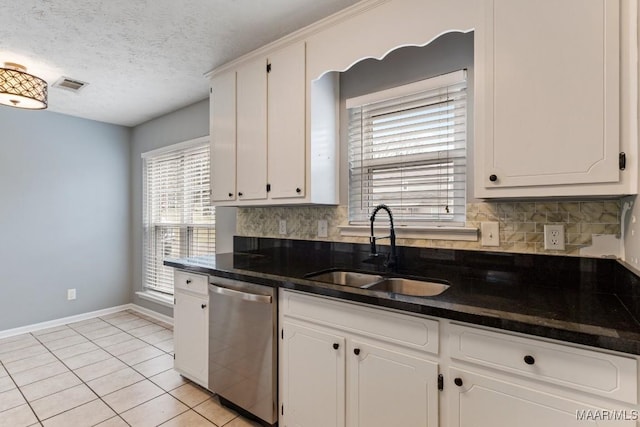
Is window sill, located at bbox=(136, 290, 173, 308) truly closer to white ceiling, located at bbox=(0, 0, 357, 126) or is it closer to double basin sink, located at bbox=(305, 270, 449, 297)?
white ceiling, located at bbox=(0, 0, 357, 126)

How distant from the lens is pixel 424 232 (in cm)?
189

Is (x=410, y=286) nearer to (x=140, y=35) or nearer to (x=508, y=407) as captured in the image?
(x=508, y=407)

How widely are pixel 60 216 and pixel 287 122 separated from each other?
329cm

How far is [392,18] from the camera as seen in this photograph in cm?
167

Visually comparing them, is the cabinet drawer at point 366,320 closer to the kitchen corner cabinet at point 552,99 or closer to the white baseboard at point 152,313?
the kitchen corner cabinet at point 552,99

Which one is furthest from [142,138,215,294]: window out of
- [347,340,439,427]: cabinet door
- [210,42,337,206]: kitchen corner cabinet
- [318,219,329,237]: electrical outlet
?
[347,340,439,427]: cabinet door

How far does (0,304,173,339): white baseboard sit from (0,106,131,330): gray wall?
0.16 ft

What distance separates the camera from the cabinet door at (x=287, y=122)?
2057 mm

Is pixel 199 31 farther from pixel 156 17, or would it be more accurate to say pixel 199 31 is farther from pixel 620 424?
pixel 620 424

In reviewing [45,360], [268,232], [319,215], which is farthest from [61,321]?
[319,215]

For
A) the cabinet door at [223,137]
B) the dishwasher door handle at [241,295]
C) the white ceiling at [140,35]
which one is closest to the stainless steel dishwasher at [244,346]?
the dishwasher door handle at [241,295]

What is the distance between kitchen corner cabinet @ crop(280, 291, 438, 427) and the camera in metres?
1.27

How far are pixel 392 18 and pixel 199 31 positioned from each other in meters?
1.21

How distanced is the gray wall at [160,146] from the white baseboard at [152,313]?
0.05 meters
